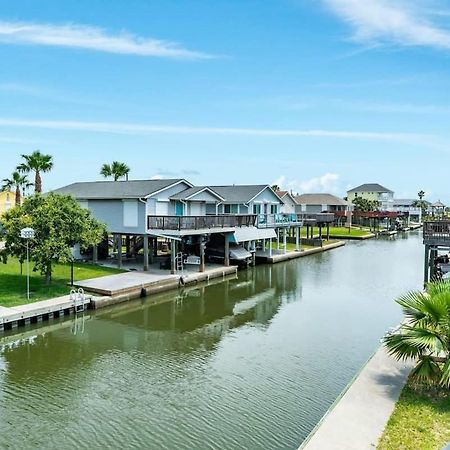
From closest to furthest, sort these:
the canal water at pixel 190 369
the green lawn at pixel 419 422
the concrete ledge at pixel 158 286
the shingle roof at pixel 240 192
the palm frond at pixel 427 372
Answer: the green lawn at pixel 419 422, the palm frond at pixel 427 372, the canal water at pixel 190 369, the concrete ledge at pixel 158 286, the shingle roof at pixel 240 192

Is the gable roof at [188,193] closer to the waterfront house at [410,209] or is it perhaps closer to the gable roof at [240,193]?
the gable roof at [240,193]

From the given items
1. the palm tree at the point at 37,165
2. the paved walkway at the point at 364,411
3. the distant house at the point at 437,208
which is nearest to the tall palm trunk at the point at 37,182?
the palm tree at the point at 37,165

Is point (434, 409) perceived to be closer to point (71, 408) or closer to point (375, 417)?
point (375, 417)

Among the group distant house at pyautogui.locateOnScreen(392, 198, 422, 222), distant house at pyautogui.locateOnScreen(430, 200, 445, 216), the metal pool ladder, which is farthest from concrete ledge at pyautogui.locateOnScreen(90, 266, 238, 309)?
distant house at pyautogui.locateOnScreen(430, 200, 445, 216)

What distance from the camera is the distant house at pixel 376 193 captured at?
112562mm

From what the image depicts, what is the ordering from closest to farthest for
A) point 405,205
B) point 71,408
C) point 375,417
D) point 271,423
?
point 375,417 → point 271,423 → point 71,408 → point 405,205

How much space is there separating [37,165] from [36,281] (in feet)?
70.7

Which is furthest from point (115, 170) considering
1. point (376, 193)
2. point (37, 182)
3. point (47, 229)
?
point (376, 193)

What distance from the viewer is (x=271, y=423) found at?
1027 cm

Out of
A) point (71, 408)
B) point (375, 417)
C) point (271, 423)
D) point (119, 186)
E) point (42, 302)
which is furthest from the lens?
point (119, 186)

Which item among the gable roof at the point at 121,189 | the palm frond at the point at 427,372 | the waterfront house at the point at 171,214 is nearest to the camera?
the palm frond at the point at 427,372

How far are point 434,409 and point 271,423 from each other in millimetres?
3341

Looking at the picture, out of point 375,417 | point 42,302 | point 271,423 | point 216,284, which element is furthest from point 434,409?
point 216,284

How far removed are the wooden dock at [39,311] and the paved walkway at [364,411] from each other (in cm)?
1257
